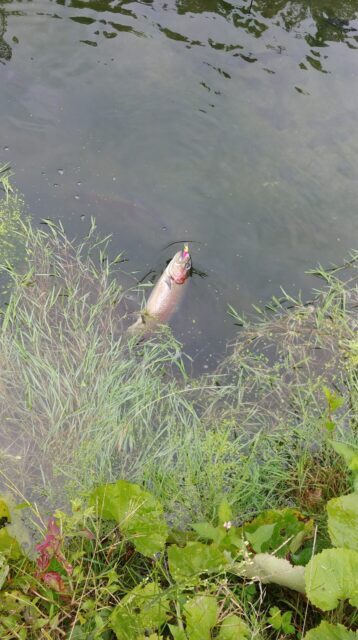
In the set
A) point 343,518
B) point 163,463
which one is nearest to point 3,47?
point 163,463

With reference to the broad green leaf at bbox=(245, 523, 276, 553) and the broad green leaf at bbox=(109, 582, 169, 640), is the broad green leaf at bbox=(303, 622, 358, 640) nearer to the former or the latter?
the broad green leaf at bbox=(245, 523, 276, 553)

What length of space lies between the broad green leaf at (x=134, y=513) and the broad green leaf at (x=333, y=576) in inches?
24.1

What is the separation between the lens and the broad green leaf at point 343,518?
2143 millimetres

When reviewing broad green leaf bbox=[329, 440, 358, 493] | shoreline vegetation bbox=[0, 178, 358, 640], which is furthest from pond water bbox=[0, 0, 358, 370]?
broad green leaf bbox=[329, 440, 358, 493]

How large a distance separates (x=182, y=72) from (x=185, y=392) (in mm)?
2744

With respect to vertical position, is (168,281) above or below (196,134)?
below

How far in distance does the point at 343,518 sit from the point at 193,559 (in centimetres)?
60

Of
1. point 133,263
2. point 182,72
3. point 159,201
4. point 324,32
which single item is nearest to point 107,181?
point 159,201

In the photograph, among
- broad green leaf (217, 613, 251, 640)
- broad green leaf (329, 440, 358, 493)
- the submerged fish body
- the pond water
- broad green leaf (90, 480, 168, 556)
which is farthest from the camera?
the pond water

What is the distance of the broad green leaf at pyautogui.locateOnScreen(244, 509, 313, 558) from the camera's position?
226 centimetres

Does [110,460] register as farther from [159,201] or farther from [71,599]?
[159,201]

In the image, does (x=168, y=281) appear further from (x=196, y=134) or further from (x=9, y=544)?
(x=9, y=544)

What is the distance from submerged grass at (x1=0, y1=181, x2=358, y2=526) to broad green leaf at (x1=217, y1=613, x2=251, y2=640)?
69 centimetres

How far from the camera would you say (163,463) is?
2.93m
